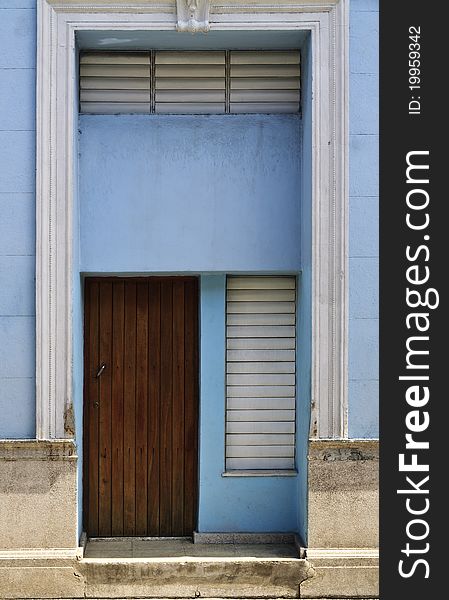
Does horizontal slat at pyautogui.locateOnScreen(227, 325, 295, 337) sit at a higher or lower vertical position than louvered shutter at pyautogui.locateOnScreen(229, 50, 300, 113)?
lower

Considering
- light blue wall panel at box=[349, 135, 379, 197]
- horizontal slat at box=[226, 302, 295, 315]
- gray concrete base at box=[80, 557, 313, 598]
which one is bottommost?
gray concrete base at box=[80, 557, 313, 598]

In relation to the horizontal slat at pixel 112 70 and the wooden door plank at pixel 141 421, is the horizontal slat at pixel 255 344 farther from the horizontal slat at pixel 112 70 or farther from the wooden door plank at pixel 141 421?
the horizontal slat at pixel 112 70

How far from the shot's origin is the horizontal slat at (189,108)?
25.6 feet

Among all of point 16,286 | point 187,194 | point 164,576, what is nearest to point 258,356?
point 187,194

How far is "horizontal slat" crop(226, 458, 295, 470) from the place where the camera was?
26.0 feet

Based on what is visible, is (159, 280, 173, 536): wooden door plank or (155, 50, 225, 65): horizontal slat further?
(159, 280, 173, 536): wooden door plank

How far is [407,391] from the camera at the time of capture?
7.09 metres

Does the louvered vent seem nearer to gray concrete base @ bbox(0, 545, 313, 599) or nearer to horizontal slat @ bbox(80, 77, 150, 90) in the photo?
horizontal slat @ bbox(80, 77, 150, 90)

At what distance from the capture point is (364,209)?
7.38 metres

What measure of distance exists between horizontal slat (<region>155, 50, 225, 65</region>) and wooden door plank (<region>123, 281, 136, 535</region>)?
6.42ft

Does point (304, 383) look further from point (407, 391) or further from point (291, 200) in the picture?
point (291, 200)

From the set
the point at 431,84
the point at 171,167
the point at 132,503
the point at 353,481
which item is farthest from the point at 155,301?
the point at 431,84

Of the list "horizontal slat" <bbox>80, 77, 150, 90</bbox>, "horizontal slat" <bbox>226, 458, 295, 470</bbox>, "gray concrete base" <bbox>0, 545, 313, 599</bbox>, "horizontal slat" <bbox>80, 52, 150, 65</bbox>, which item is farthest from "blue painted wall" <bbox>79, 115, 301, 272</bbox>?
"gray concrete base" <bbox>0, 545, 313, 599</bbox>

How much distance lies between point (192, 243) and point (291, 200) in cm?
93
